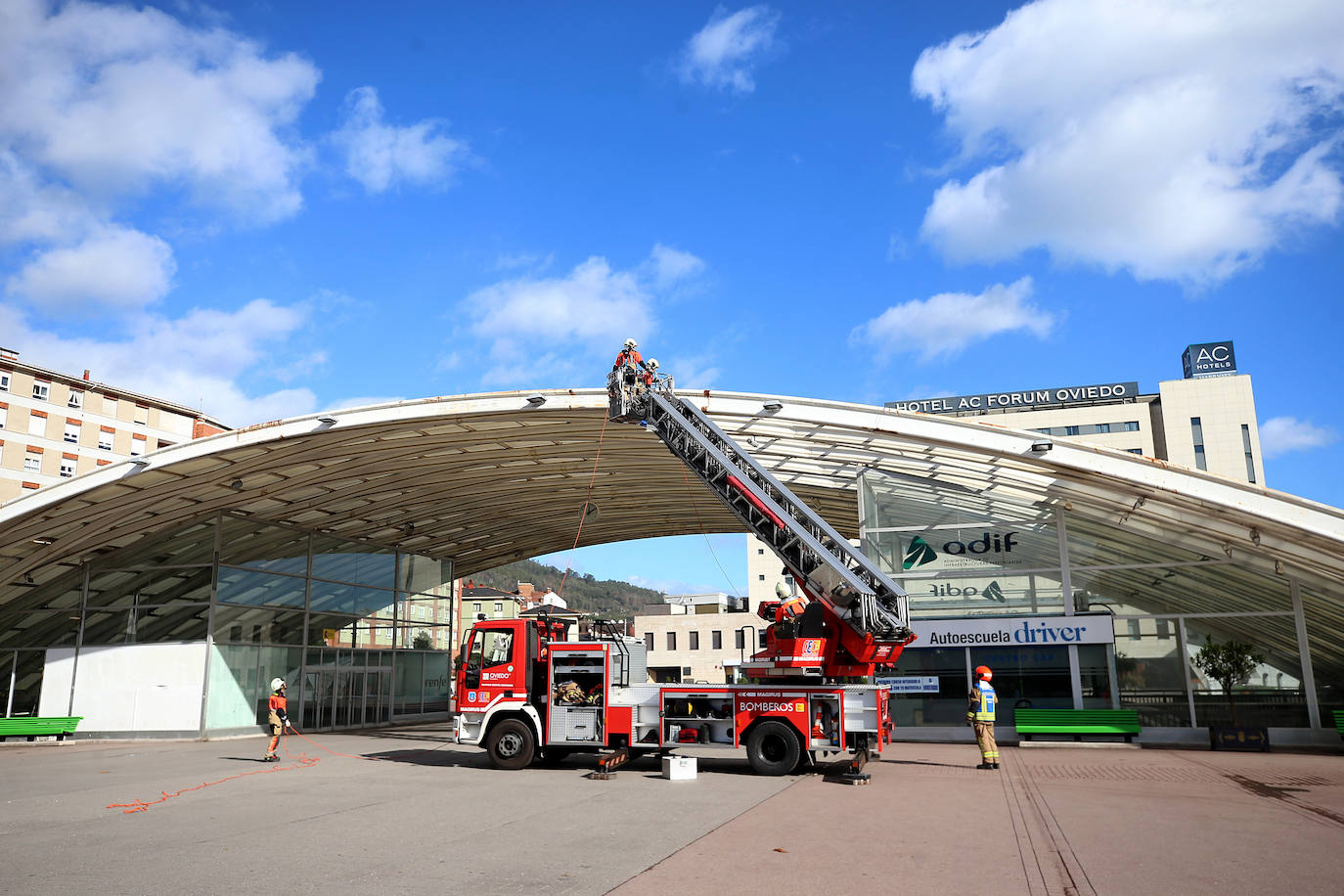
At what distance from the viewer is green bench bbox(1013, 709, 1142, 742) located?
2034 cm

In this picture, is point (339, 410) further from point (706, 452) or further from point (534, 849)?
point (534, 849)

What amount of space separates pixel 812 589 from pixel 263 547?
18.8 m

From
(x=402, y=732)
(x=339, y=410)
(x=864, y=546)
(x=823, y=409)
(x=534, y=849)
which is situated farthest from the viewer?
(x=402, y=732)

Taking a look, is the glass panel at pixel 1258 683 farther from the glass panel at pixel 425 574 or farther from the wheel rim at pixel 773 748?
the glass panel at pixel 425 574

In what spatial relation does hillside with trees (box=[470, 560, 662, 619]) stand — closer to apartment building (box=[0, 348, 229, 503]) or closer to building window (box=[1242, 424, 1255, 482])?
apartment building (box=[0, 348, 229, 503])

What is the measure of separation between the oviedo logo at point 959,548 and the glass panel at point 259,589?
693 inches

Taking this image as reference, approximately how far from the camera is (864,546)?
2367 cm

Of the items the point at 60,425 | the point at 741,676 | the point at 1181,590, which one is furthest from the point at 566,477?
the point at 60,425

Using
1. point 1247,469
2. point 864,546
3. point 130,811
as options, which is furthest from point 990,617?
point 1247,469

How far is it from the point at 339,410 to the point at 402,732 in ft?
34.0

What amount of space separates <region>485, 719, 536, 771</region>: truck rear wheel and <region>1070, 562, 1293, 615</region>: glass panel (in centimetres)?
1326

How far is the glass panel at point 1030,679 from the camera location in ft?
70.0

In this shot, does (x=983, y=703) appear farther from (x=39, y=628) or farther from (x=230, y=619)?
A: (x=39, y=628)

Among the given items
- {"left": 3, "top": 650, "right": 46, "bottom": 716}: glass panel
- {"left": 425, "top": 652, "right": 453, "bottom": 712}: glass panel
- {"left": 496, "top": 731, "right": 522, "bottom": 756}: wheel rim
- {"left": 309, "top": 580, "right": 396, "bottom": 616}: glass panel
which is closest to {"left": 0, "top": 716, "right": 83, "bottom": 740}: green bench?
{"left": 3, "top": 650, "right": 46, "bottom": 716}: glass panel
